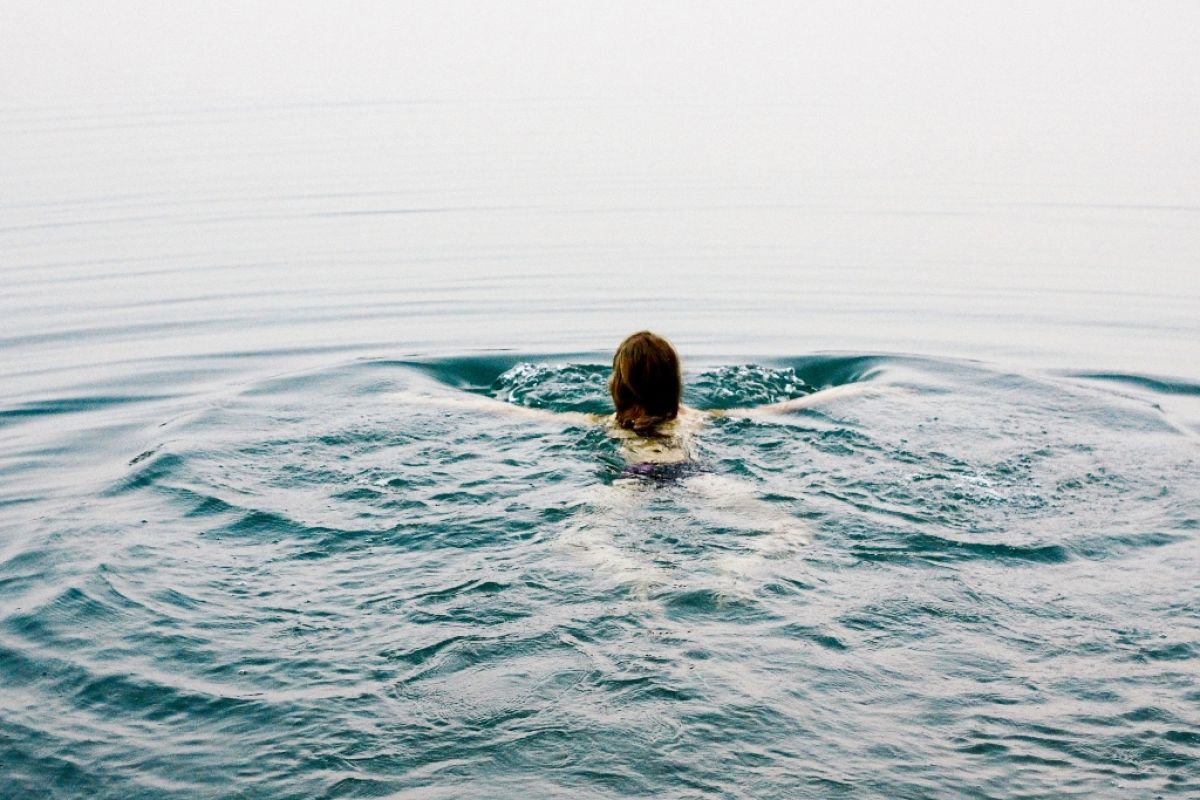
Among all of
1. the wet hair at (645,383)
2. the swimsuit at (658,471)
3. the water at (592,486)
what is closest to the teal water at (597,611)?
the water at (592,486)

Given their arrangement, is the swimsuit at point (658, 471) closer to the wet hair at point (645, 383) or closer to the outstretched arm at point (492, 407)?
the wet hair at point (645, 383)

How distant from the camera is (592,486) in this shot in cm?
766

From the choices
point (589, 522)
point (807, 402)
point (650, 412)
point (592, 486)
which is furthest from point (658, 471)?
point (807, 402)

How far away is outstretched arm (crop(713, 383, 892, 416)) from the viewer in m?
9.25

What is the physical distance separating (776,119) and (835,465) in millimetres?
20660

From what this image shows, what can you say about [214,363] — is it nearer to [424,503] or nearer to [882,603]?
[424,503]

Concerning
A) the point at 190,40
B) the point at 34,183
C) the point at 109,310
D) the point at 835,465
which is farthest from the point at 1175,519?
the point at 190,40

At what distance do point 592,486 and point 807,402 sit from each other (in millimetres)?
2513

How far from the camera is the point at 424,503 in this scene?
24.7ft

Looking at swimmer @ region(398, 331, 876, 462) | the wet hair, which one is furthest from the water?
the wet hair

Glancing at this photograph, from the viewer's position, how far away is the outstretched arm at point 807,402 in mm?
9250

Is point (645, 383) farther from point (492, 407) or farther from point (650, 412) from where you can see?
point (492, 407)

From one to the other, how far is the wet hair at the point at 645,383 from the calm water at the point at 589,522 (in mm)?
323

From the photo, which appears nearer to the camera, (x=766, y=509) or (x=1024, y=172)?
(x=766, y=509)
